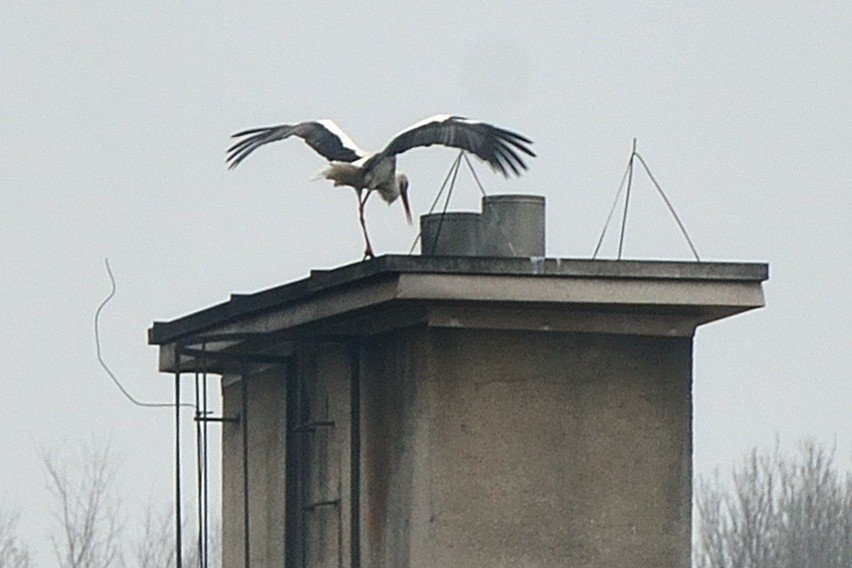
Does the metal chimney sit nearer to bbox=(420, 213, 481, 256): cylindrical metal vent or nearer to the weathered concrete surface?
bbox=(420, 213, 481, 256): cylindrical metal vent

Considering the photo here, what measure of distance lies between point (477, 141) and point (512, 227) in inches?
17.1

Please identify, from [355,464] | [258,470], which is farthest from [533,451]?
[258,470]

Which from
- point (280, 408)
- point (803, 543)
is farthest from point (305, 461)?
point (803, 543)

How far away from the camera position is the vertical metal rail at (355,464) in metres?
15.3

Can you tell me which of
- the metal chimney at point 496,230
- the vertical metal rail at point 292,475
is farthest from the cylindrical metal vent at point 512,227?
the vertical metal rail at point 292,475

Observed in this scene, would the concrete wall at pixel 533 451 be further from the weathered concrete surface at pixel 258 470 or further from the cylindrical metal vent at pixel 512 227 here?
the weathered concrete surface at pixel 258 470

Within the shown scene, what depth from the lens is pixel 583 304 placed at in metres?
14.8

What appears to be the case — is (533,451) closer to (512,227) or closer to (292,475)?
(512,227)

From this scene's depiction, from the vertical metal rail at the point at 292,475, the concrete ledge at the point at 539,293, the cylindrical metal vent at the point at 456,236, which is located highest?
the cylindrical metal vent at the point at 456,236

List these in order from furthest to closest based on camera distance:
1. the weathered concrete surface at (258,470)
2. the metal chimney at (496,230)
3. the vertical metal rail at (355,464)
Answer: the weathered concrete surface at (258,470) < the metal chimney at (496,230) < the vertical metal rail at (355,464)

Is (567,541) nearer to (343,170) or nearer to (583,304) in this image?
(583,304)

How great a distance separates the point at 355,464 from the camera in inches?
602

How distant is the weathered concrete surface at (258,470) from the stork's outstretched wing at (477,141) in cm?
133

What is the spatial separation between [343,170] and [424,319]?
1941 millimetres
